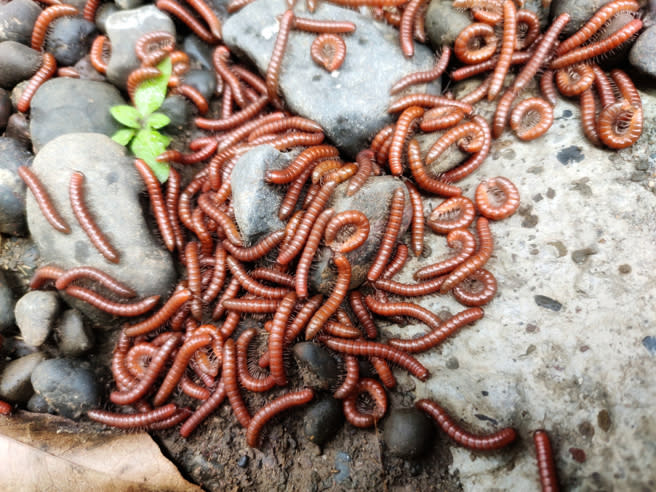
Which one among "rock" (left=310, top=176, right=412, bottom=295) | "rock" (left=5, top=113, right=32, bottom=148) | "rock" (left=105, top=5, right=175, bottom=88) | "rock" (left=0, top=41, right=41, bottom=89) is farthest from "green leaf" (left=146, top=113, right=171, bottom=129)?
"rock" (left=310, top=176, right=412, bottom=295)

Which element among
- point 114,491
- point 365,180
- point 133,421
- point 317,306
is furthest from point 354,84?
point 114,491

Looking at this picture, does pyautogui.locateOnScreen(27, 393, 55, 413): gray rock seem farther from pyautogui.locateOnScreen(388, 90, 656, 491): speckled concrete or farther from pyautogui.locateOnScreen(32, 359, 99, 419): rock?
pyautogui.locateOnScreen(388, 90, 656, 491): speckled concrete

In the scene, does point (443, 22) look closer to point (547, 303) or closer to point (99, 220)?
point (547, 303)

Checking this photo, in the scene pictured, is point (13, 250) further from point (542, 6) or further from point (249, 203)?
point (542, 6)

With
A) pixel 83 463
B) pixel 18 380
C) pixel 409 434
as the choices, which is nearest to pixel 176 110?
pixel 18 380

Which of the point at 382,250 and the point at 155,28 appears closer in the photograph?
the point at 382,250

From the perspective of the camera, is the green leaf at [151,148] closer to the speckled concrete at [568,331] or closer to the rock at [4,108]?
the rock at [4,108]

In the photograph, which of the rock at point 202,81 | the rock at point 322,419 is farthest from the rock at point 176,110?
the rock at point 322,419
